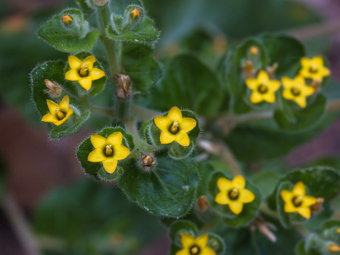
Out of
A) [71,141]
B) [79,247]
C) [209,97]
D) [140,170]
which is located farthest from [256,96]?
[71,141]

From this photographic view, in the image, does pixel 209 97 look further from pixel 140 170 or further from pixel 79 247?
pixel 79 247

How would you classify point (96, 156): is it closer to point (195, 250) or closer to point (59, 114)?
point (59, 114)

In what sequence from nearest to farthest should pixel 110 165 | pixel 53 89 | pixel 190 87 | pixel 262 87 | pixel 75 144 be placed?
pixel 110 165 → pixel 53 89 → pixel 262 87 → pixel 190 87 → pixel 75 144

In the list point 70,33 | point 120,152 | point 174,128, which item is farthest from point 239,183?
point 70,33

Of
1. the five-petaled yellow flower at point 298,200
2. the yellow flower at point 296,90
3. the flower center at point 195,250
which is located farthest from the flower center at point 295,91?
the flower center at point 195,250

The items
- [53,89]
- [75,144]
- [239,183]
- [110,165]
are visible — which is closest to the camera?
[110,165]

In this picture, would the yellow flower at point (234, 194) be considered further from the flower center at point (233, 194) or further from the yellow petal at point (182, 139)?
the yellow petal at point (182, 139)
